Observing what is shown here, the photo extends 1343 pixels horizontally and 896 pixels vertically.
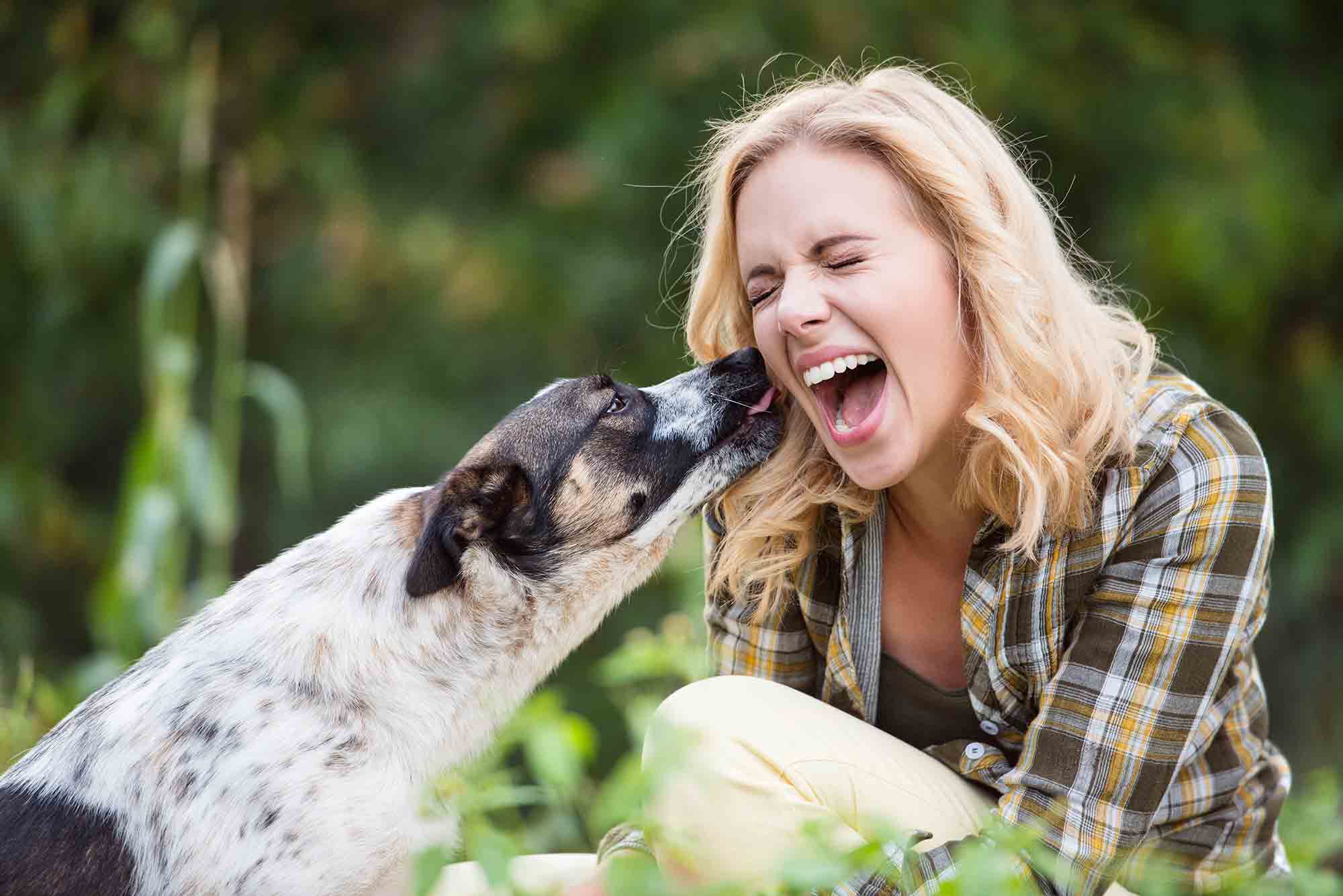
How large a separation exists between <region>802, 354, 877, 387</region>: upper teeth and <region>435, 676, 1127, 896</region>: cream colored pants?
21.0 inches

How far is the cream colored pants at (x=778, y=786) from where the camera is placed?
6.43ft

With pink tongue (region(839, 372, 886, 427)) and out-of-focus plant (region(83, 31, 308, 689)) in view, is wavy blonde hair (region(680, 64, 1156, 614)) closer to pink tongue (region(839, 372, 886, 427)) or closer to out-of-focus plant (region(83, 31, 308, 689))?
pink tongue (region(839, 372, 886, 427))

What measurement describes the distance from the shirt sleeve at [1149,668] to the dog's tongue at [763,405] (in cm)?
76

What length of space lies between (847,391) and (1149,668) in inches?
26.5

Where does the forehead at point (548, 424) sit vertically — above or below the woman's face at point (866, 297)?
below

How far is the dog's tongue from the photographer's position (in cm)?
250

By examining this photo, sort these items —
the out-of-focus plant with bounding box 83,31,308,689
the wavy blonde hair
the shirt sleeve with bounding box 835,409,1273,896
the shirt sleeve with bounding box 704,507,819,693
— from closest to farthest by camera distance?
the shirt sleeve with bounding box 835,409,1273,896 → the wavy blonde hair → the shirt sleeve with bounding box 704,507,819,693 → the out-of-focus plant with bounding box 83,31,308,689

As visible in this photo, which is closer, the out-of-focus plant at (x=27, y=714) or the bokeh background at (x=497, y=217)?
the out-of-focus plant at (x=27, y=714)

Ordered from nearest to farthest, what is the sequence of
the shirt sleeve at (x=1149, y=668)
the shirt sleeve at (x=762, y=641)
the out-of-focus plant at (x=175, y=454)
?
the shirt sleeve at (x=1149, y=668) < the shirt sleeve at (x=762, y=641) < the out-of-focus plant at (x=175, y=454)

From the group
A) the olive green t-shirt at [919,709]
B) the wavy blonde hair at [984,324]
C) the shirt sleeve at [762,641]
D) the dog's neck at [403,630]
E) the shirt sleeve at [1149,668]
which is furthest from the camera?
the shirt sleeve at [762,641]

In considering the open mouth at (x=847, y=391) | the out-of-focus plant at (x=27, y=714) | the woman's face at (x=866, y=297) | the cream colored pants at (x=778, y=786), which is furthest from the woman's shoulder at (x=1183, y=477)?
the out-of-focus plant at (x=27, y=714)

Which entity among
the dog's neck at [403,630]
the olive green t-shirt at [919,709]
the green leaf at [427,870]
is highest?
the green leaf at [427,870]

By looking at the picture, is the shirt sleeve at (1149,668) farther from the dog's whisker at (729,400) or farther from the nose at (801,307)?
the dog's whisker at (729,400)

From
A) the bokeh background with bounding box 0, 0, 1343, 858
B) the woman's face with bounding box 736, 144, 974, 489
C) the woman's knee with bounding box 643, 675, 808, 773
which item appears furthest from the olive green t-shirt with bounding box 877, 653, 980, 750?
the bokeh background with bounding box 0, 0, 1343, 858
